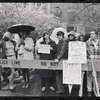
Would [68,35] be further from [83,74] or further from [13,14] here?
[13,14]

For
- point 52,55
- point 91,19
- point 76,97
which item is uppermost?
point 91,19

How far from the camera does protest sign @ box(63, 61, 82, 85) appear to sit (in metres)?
5.37

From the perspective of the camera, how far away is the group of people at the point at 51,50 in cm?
535

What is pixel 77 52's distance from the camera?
209 inches

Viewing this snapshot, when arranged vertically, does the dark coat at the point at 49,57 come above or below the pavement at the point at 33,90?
above

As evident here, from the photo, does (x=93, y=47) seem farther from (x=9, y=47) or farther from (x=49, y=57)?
(x=9, y=47)

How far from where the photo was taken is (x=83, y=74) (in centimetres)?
545

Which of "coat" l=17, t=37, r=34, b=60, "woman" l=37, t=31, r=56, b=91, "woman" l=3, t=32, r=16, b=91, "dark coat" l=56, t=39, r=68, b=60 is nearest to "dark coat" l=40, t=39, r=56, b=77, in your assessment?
"woman" l=37, t=31, r=56, b=91

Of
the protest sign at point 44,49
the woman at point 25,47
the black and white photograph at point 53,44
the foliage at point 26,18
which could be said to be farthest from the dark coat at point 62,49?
the woman at point 25,47

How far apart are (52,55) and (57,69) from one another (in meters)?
0.31

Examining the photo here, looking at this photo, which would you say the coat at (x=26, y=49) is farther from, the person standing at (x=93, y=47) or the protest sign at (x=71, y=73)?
the person standing at (x=93, y=47)

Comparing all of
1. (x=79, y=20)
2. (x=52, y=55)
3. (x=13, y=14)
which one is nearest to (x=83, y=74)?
(x=52, y=55)

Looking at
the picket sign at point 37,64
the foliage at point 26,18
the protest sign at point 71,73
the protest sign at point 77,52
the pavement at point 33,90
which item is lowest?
the pavement at point 33,90

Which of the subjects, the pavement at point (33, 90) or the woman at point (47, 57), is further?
the pavement at point (33, 90)
